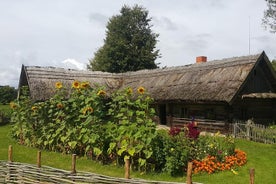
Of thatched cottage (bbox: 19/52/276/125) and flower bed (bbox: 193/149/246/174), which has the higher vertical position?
thatched cottage (bbox: 19/52/276/125)

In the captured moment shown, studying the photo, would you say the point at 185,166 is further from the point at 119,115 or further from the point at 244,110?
the point at 244,110

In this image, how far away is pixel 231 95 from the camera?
16938 mm

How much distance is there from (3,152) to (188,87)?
11782 mm

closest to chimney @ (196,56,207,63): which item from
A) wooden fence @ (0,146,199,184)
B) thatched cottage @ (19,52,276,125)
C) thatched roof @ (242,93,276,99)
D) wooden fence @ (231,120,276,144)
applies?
thatched cottage @ (19,52,276,125)

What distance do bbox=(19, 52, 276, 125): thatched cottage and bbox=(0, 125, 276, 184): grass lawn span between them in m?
4.48

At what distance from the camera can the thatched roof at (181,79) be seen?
59.8 ft

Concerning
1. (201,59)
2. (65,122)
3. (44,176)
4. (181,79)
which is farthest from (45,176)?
(201,59)

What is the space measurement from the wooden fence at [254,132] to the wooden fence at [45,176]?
1097cm

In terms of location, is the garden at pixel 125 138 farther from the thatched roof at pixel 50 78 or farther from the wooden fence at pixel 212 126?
the thatched roof at pixel 50 78

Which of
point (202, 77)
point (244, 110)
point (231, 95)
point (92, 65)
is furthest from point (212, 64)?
point (92, 65)

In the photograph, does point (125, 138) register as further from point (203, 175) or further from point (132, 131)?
point (203, 175)

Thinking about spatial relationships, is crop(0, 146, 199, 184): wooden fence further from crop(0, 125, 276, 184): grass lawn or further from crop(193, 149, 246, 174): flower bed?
crop(193, 149, 246, 174): flower bed

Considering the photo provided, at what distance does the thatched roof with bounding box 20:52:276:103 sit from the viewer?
18.2 m

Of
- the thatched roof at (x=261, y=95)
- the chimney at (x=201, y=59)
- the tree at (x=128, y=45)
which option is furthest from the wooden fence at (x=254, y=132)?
the tree at (x=128, y=45)
